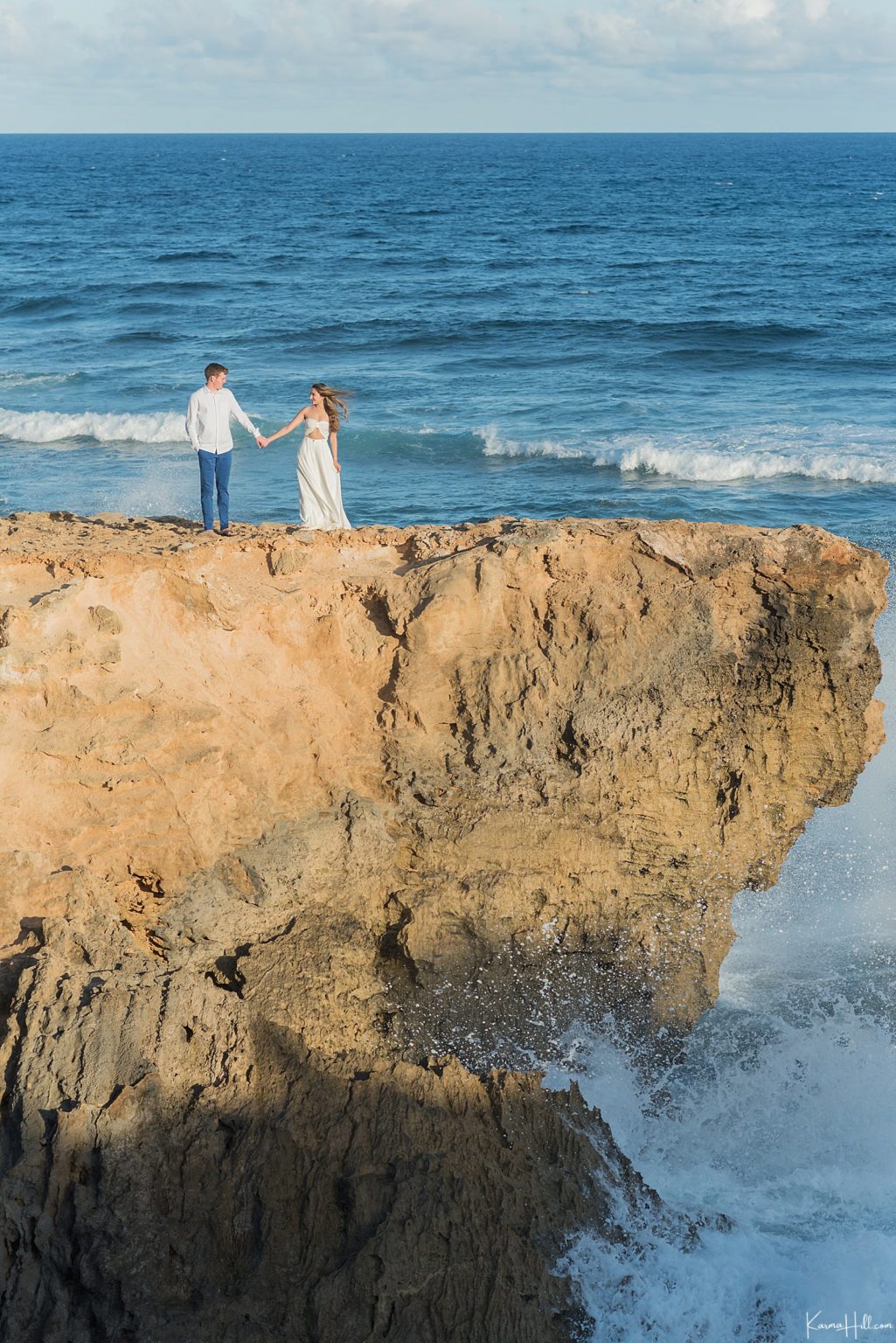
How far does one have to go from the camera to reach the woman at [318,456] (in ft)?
27.7

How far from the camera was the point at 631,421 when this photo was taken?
69.7 ft

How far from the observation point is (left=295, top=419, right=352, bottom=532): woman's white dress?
333 inches

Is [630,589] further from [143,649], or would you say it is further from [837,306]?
[837,306]

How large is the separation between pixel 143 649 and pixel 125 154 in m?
139

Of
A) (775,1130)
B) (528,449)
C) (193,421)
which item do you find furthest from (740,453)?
(775,1130)

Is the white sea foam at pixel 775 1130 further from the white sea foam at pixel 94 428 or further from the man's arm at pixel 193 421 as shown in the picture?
the white sea foam at pixel 94 428

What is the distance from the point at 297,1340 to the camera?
4.21m

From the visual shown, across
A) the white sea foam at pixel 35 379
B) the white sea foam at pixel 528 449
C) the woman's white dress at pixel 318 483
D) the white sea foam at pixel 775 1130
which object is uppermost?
the woman's white dress at pixel 318 483

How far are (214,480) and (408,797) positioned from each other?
330 cm

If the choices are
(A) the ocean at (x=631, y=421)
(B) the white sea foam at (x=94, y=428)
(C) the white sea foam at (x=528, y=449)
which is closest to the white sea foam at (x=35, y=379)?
(A) the ocean at (x=631, y=421)

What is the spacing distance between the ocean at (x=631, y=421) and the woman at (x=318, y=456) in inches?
176

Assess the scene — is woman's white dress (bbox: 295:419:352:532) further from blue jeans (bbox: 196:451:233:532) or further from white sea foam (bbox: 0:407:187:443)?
white sea foam (bbox: 0:407:187:443)

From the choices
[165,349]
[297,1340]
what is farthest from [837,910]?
[165,349]

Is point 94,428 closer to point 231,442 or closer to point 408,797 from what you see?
point 231,442
